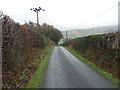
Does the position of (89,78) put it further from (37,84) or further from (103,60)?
(103,60)

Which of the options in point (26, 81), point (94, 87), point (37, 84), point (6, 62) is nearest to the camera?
point (94, 87)

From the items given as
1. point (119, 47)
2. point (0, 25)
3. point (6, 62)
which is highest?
point (0, 25)

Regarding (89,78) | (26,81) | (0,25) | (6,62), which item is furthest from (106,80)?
(0,25)

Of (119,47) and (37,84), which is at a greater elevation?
(119,47)

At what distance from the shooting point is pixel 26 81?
357 inches

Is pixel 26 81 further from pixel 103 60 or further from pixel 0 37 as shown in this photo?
pixel 103 60

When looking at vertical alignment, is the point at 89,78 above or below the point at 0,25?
below

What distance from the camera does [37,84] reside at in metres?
8.49

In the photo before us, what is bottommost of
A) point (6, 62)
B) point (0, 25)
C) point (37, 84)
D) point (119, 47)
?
point (37, 84)

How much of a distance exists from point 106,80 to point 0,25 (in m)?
6.93

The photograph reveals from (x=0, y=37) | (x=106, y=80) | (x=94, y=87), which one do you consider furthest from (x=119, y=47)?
(x=0, y=37)

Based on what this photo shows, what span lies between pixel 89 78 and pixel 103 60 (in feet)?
16.5

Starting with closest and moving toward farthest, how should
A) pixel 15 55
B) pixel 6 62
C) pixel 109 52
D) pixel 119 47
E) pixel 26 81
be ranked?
pixel 26 81 < pixel 6 62 < pixel 15 55 < pixel 119 47 < pixel 109 52

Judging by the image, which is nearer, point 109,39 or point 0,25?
point 0,25
